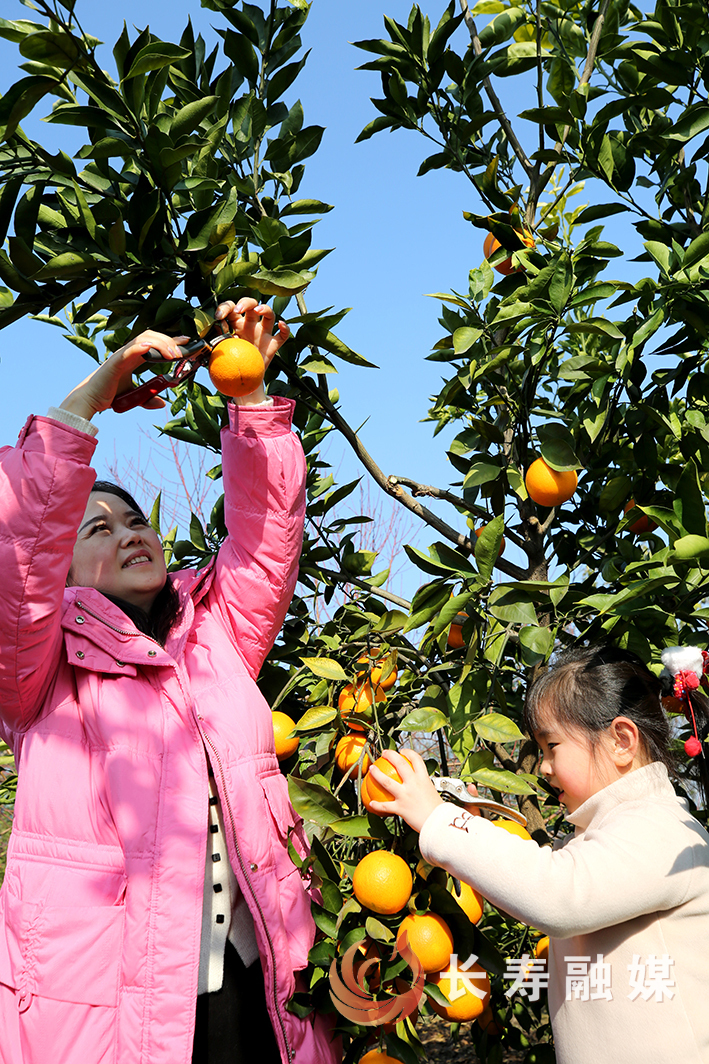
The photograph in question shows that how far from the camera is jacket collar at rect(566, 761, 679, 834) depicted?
1.21m

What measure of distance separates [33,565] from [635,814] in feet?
2.66

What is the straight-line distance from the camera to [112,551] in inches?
56.1

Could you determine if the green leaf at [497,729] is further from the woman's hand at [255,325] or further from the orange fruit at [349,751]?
the woman's hand at [255,325]

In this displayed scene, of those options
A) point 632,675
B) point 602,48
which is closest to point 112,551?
point 632,675

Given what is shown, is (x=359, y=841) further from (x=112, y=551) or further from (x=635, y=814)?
(x=112, y=551)

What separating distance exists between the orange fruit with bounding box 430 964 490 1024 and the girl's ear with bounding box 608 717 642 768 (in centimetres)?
35

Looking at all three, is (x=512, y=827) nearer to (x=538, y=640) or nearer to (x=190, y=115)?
(x=538, y=640)

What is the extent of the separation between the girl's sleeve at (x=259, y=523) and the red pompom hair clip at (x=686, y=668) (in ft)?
1.90

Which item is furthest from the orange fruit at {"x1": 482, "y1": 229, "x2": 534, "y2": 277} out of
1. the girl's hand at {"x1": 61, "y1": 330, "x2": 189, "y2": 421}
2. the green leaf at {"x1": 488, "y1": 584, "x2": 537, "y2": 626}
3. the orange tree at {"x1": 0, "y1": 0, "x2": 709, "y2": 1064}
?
the girl's hand at {"x1": 61, "y1": 330, "x2": 189, "y2": 421}

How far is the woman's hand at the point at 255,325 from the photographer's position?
4.07 feet

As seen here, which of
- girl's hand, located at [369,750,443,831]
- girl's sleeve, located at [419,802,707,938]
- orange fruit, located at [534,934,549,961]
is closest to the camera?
girl's sleeve, located at [419,802,707,938]

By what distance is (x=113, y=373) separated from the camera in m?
1.16

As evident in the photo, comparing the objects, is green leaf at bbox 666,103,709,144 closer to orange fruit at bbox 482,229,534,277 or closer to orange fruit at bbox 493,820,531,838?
orange fruit at bbox 482,229,534,277

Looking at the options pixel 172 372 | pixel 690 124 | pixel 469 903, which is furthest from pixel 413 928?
pixel 690 124
